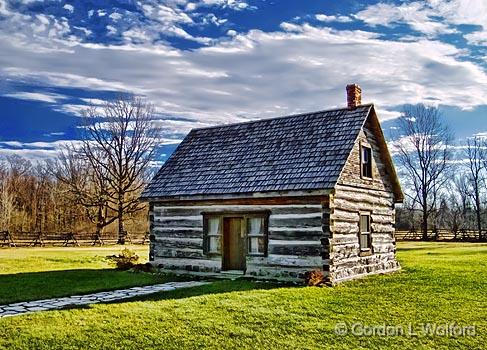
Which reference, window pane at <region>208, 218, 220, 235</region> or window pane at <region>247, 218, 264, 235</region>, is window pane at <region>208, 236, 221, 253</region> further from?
window pane at <region>247, 218, 264, 235</region>

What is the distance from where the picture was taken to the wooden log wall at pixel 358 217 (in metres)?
17.3

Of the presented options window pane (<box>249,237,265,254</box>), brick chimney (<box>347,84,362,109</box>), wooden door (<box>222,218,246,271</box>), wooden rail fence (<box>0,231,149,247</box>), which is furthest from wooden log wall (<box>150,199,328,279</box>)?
wooden rail fence (<box>0,231,149,247</box>)

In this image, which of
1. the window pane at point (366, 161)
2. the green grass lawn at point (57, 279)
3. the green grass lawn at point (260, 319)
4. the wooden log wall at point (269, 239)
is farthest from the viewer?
the window pane at point (366, 161)

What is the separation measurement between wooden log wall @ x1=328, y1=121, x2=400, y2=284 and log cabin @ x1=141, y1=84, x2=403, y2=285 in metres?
0.04

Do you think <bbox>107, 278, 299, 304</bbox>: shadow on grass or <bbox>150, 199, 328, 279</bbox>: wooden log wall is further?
<bbox>150, 199, 328, 279</bbox>: wooden log wall

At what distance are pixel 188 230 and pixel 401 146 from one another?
42.4 m

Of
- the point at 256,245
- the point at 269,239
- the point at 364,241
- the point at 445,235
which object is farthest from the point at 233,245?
the point at 445,235

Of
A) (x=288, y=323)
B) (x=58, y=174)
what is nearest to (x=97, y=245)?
(x=58, y=174)

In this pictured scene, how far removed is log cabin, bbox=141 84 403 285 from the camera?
1711 centimetres

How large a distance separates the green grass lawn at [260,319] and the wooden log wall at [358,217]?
1.58 m

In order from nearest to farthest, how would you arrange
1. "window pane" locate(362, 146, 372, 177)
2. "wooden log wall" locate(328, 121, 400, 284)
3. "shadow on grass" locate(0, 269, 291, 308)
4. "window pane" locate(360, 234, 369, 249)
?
1. "shadow on grass" locate(0, 269, 291, 308)
2. "wooden log wall" locate(328, 121, 400, 284)
3. "window pane" locate(360, 234, 369, 249)
4. "window pane" locate(362, 146, 372, 177)

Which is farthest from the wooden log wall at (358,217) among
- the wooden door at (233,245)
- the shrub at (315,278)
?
the wooden door at (233,245)

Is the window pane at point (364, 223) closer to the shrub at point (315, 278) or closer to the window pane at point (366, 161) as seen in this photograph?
the window pane at point (366, 161)

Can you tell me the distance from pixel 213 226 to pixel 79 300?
6.54m
